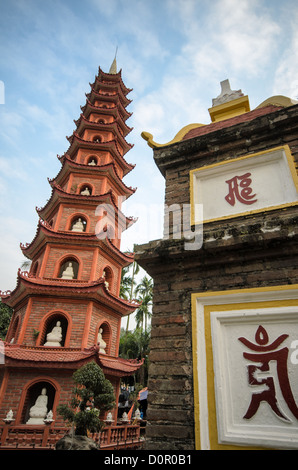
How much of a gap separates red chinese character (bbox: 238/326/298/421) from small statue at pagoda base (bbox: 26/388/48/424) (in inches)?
375

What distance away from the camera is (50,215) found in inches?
605

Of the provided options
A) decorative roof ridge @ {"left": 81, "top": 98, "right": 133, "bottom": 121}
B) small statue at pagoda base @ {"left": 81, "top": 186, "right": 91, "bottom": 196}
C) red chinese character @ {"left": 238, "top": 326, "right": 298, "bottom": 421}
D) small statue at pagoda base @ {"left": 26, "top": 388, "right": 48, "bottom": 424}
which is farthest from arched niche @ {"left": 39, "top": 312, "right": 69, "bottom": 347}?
decorative roof ridge @ {"left": 81, "top": 98, "right": 133, "bottom": 121}

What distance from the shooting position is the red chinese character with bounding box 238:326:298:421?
2195 millimetres

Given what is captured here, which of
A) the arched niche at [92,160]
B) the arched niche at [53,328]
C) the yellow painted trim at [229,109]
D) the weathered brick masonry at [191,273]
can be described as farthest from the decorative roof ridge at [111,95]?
the weathered brick masonry at [191,273]

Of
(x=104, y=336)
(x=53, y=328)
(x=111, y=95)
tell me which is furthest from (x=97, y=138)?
(x=104, y=336)

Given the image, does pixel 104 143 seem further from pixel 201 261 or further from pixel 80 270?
pixel 201 261

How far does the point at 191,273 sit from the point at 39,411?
9.45m

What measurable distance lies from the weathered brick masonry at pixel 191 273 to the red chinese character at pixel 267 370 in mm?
479

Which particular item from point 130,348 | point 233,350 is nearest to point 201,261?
point 233,350

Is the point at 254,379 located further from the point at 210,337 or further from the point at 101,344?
the point at 101,344

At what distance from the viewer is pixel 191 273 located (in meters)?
2.97

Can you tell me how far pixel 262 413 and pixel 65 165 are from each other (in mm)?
15480

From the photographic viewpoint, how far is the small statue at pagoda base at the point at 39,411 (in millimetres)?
9297
